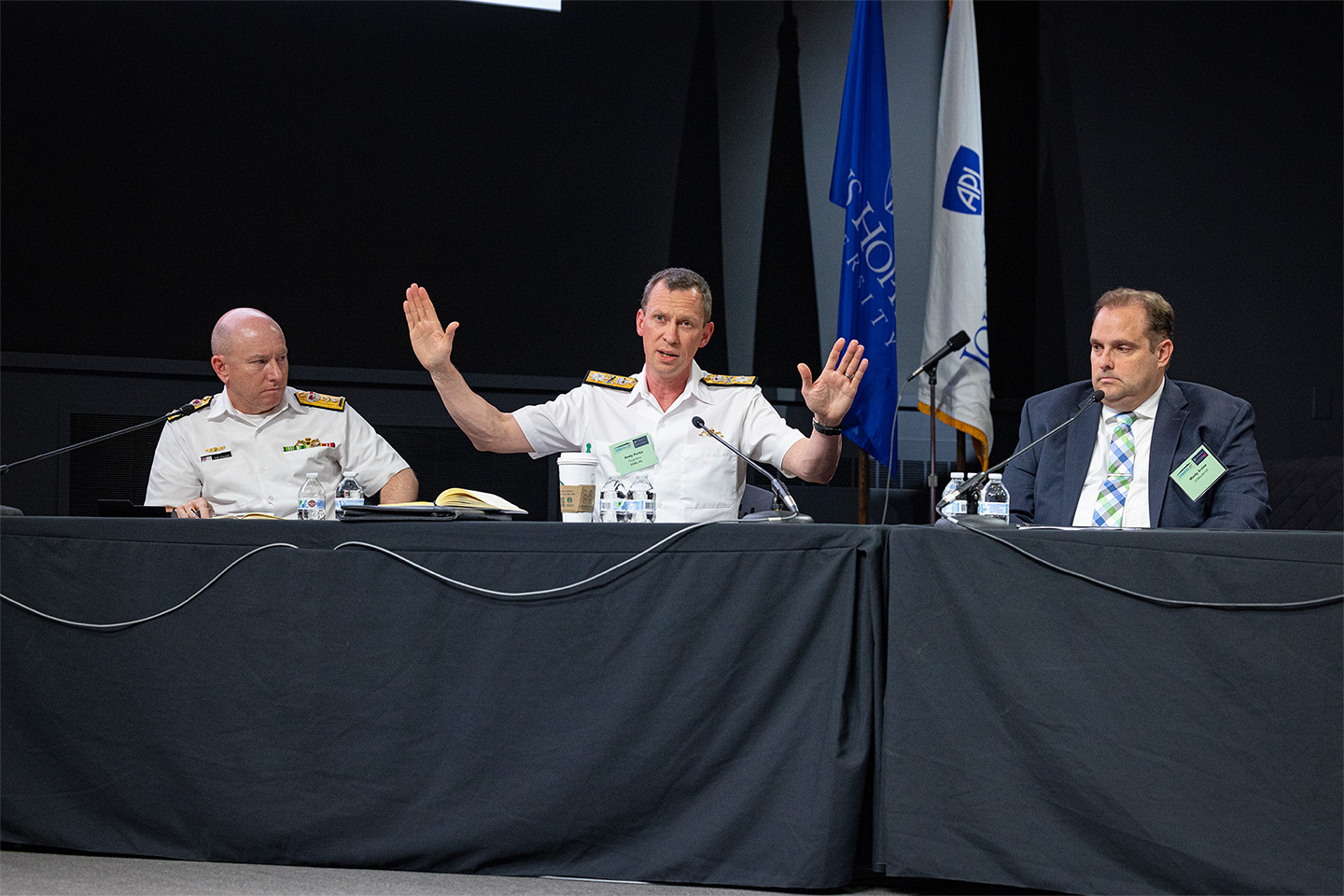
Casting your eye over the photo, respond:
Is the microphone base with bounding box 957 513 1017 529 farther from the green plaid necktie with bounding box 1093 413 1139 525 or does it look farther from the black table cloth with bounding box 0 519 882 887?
the green plaid necktie with bounding box 1093 413 1139 525

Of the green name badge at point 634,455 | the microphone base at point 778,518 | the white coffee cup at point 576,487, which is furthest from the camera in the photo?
the green name badge at point 634,455

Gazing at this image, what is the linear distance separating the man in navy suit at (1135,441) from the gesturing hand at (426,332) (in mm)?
1255

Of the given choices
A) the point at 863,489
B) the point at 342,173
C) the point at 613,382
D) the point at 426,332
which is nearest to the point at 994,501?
the point at 613,382

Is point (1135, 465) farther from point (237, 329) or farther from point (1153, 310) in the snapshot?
point (237, 329)

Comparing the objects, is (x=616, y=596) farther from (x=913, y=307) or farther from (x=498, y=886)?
(x=913, y=307)

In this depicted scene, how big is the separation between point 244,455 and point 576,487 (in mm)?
1182

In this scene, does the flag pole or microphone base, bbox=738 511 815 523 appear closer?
microphone base, bbox=738 511 815 523

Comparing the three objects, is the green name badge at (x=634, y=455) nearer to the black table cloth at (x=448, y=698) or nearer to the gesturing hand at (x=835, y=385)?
the gesturing hand at (x=835, y=385)

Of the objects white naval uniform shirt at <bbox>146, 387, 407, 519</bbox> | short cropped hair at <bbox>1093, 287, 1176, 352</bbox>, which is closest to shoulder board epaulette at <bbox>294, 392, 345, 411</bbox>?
white naval uniform shirt at <bbox>146, 387, 407, 519</bbox>

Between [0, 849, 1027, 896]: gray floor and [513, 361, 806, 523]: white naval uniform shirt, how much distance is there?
95cm

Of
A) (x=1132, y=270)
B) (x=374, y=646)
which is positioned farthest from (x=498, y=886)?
(x=1132, y=270)

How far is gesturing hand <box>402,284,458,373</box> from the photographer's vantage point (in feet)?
7.23

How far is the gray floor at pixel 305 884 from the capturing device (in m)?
1.67

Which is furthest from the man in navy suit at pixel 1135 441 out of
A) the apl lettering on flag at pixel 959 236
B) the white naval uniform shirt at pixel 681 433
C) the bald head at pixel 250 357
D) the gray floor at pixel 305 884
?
the bald head at pixel 250 357
